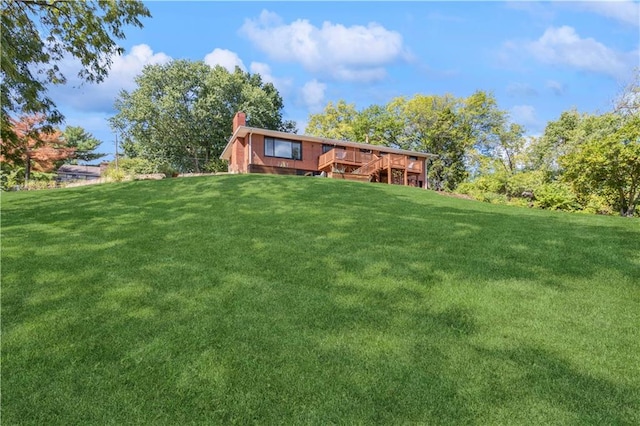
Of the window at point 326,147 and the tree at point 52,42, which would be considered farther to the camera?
the window at point 326,147

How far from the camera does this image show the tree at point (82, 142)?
41.7 m

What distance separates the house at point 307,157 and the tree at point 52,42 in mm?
12100

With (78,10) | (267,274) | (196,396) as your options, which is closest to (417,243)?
(267,274)

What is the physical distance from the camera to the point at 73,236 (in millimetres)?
6348

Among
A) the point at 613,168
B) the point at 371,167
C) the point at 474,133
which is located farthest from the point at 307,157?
the point at 474,133

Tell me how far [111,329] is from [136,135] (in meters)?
33.9

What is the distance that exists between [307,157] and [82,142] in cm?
3410

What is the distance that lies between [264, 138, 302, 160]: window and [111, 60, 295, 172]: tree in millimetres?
9461

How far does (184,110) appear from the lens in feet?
102

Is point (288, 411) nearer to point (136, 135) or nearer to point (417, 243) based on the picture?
point (417, 243)

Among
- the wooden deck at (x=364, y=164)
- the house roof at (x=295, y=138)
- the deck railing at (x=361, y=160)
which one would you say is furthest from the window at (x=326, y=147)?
the wooden deck at (x=364, y=164)

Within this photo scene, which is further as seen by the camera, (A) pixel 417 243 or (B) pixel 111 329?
(A) pixel 417 243

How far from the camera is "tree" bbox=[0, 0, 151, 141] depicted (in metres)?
8.41

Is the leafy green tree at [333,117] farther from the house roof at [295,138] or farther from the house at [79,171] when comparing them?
the house at [79,171]
